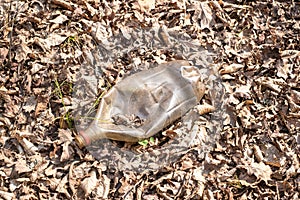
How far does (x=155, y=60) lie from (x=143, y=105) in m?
0.57

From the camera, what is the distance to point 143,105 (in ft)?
13.5

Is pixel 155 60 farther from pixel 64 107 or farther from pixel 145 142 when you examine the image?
pixel 64 107

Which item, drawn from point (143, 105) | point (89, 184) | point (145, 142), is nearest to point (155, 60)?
point (143, 105)

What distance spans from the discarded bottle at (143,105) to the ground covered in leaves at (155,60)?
0.72 feet

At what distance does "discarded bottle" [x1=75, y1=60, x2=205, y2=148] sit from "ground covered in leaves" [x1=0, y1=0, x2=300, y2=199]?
0.22m

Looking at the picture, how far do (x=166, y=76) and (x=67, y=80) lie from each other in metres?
0.80

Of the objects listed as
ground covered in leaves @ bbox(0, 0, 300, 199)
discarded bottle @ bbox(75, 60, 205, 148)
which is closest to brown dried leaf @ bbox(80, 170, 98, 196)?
ground covered in leaves @ bbox(0, 0, 300, 199)

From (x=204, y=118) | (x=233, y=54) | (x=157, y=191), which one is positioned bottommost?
(x=157, y=191)

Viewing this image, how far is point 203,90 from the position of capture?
4316 mm

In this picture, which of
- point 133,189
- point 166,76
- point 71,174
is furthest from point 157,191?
point 166,76

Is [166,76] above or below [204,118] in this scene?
above

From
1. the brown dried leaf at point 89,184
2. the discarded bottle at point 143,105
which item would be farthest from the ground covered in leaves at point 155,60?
the discarded bottle at point 143,105

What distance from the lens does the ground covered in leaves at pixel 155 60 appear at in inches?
156

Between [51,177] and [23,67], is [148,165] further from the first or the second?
[23,67]
